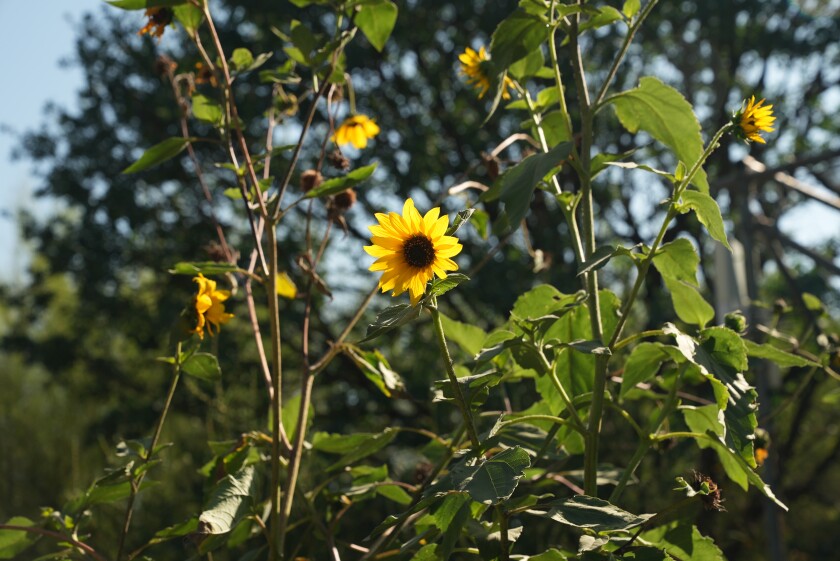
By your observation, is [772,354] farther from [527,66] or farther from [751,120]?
[527,66]

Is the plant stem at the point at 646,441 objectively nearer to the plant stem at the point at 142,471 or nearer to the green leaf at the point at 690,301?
the green leaf at the point at 690,301

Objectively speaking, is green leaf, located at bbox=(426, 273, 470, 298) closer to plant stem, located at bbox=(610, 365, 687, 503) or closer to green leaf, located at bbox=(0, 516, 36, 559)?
plant stem, located at bbox=(610, 365, 687, 503)

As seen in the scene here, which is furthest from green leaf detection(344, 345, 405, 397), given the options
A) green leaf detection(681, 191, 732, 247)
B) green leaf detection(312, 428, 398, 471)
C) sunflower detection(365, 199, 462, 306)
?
green leaf detection(681, 191, 732, 247)

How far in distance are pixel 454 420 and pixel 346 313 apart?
0.73 metres

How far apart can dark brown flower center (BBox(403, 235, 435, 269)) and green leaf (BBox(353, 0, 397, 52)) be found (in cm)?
23

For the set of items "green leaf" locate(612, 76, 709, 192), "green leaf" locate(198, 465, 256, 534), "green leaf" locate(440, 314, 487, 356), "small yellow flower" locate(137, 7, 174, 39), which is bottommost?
"green leaf" locate(198, 465, 256, 534)

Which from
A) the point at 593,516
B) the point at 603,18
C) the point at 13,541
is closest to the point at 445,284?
the point at 593,516

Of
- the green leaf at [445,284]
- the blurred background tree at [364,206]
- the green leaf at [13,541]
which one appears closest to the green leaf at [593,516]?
the green leaf at [445,284]

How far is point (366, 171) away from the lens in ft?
Result: 2.12

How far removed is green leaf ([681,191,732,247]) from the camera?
21.6 inches

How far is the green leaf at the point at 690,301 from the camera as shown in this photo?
63 cm

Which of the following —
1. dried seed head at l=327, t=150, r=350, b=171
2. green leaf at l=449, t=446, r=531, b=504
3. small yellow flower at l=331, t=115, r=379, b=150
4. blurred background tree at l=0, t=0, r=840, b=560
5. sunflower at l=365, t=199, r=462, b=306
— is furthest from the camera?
blurred background tree at l=0, t=0, r=840, b=560

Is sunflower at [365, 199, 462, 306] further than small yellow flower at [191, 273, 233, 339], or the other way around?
small yellow flower at [191, 273, 233, 339]

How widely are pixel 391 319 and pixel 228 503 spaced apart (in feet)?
0.62
